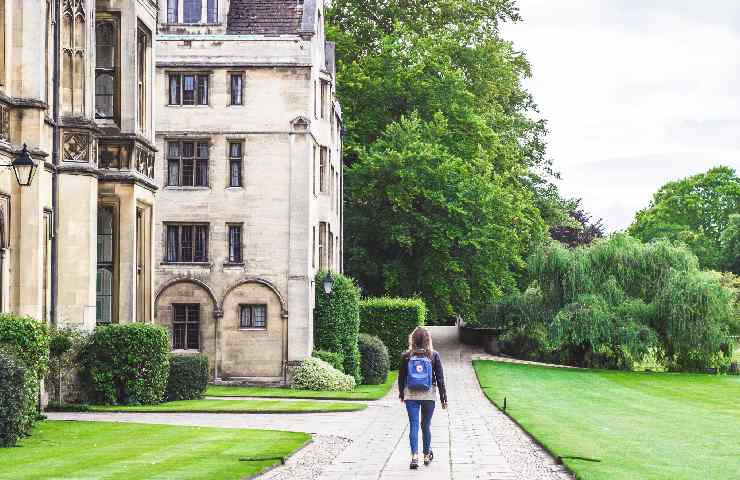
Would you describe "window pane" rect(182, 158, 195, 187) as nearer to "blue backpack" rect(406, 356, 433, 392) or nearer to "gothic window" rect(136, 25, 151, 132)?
"gothic window" rect(136, 25, 151, 132)

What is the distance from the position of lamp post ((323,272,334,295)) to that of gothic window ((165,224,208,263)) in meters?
4.28

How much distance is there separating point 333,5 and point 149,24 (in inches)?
1307

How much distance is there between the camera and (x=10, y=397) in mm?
18125

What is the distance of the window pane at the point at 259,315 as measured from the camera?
141 feet

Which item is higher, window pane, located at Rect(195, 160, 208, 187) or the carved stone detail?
window pane, located at Rect(195, 160, 208, 187)

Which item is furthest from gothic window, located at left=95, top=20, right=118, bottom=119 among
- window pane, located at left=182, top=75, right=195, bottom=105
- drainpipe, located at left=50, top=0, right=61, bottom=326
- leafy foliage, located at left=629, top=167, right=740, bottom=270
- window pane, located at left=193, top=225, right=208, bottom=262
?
leafy foliage, located at left=629, top=167, right=740, bottom=270

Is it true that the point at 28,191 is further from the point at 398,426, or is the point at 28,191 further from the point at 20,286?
the point at 398,426

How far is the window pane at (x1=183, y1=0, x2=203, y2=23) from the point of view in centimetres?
4366

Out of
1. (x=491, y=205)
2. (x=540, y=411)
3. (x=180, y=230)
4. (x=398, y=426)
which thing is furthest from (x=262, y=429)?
(x=491, y=205)

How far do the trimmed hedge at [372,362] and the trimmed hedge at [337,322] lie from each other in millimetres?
1392

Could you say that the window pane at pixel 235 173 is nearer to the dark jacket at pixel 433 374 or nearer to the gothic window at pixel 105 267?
the gothic window at pixel 105 267

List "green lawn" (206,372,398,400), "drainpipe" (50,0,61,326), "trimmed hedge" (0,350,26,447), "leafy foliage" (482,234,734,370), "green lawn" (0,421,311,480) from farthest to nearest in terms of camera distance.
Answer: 1. "leafy foliage" (482,234,734,370)
2. "green lawn" (206,372,398,400)
3. "drainpipe" (50,0,61,326)
4. "trimmed hedge" (0,350,26,447)
5. "green lawn" (0,421,311,480)

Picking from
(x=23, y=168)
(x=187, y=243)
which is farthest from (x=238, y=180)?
(x=23, y=168)

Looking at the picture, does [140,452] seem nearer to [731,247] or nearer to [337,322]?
[337,322]
